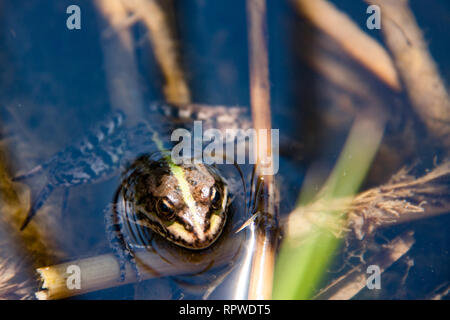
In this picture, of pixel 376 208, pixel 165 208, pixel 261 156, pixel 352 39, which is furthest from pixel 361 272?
pixel 352 39

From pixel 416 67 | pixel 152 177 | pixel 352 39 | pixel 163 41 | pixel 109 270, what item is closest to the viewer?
pixel 109 270

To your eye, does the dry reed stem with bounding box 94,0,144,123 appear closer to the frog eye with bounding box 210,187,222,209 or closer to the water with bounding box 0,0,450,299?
the water with bounding box 0,0,450,299

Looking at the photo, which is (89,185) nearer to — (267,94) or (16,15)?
(267,94)

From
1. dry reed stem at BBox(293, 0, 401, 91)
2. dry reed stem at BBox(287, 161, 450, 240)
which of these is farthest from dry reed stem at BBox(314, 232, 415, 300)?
dry reed stem at BBox(293, 0, 401, 91)

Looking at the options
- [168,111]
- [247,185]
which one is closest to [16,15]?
[168,111]

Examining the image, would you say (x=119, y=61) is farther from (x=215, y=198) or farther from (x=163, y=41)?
(x=215, y=198)

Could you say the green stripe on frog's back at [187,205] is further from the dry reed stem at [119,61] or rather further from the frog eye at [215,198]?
the dry reed stem at [119,61]
